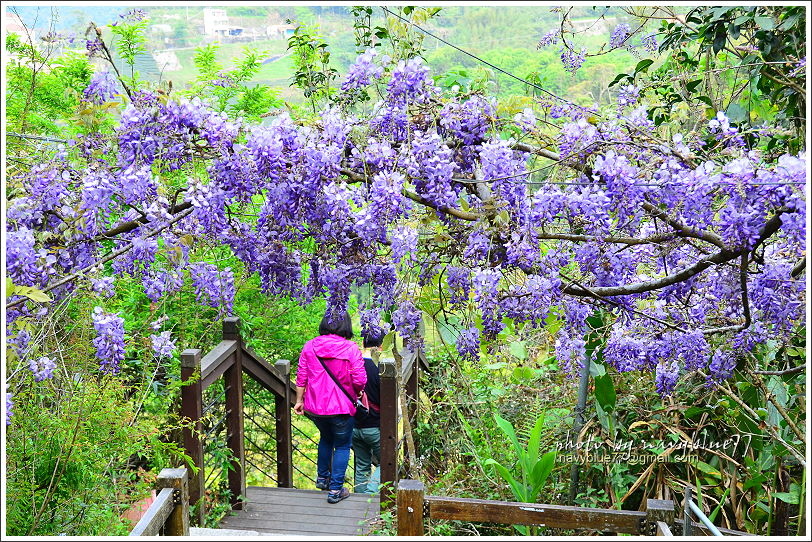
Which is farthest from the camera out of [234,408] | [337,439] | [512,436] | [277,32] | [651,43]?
[277,32]

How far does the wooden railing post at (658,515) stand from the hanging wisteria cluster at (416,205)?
2.05 ft

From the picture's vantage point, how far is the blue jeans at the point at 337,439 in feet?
11.9

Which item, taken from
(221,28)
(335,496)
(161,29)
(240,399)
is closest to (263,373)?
(240,399)

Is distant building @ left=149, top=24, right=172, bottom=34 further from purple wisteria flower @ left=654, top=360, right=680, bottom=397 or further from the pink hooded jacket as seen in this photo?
purple wisteria flower @ left=654, top=360, right=680, bottom=397

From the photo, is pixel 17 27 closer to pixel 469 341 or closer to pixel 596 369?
pixel 469 341

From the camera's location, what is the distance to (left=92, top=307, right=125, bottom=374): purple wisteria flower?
2.09m

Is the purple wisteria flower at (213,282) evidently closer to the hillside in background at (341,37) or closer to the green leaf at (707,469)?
the hillside in background at (341,37)

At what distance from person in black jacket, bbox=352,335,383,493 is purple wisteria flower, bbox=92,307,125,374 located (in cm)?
159

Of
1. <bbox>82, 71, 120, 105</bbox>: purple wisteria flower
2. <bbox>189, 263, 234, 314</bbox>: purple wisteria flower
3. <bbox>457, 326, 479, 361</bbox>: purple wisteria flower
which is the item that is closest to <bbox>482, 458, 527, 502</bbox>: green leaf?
<bbox>457, 326, 479, 361</bbox>: purple wisteria flower

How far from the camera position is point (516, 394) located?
381 centimetres

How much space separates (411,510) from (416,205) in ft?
3.72

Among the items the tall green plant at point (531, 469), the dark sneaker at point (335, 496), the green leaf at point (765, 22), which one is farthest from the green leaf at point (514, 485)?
the green leaf at point (765, 22)

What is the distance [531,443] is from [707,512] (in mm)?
753

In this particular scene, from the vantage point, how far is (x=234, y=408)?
3.58 m
